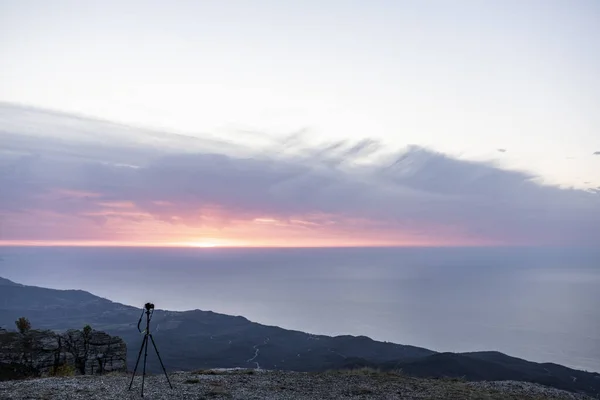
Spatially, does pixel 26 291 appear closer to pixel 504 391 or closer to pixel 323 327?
pixel 323 327

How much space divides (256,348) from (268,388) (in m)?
84.8

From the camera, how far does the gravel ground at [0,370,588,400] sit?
669 inches

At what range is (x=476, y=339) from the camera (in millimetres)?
161125

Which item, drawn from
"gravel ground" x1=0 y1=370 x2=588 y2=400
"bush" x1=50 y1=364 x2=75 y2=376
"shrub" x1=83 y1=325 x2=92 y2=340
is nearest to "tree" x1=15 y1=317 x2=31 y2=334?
"shrub" x1=83 y1=325 x2=92 y2=340

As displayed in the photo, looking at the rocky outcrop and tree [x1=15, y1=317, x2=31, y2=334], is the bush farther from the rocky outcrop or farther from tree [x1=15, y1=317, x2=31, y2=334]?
tree [x1=15, y1=317, x2=31, y2=334]

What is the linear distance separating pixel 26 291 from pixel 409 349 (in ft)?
525

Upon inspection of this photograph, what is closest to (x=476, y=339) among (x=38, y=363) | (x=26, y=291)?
(x=38, y=363)

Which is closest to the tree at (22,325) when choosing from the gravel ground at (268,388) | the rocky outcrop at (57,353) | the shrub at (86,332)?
the rocky outcrop at (57,353)

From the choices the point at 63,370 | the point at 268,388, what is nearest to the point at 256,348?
the point at 63,370

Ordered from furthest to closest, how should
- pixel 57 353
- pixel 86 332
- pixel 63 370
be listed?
1. pixel 86 332
2. pixel 57 353
3. pixel 63 370

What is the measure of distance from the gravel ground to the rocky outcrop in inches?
259

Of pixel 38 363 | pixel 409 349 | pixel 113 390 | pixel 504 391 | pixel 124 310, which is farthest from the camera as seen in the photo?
pixel 124 310

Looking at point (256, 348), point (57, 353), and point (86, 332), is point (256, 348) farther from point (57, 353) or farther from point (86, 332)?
point (57, 353)

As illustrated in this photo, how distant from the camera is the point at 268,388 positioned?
19297 mm
